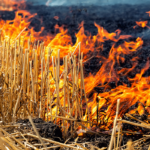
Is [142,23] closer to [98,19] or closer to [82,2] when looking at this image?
[98,19]

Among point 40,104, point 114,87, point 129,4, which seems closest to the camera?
point 40,104

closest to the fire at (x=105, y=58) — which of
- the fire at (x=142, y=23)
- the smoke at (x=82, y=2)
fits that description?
the fire at (x=142, y=23)

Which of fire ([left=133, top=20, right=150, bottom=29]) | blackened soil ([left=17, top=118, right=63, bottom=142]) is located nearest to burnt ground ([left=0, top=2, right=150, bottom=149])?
fire ([left=133, top=20, right=150, bottom=29])

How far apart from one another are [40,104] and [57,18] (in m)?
1.83

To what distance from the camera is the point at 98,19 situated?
2.64 metres

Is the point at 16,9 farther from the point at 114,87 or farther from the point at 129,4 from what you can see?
the point at 114,87

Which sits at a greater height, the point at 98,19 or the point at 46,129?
the point at 98,19

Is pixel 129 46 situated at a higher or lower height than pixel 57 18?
lower

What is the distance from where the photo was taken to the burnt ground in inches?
93.4

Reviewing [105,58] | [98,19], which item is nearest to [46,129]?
[105,58]

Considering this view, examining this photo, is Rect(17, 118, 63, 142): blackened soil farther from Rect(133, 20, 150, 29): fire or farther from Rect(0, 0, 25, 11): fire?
Rect(0, 0, 25, 11): fire

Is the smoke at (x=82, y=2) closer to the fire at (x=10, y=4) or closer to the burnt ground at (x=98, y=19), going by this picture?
the burnt ground at (x=98, y=19)

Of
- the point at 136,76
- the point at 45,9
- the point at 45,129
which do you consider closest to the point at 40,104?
the point at 45,129

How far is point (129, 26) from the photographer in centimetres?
254
